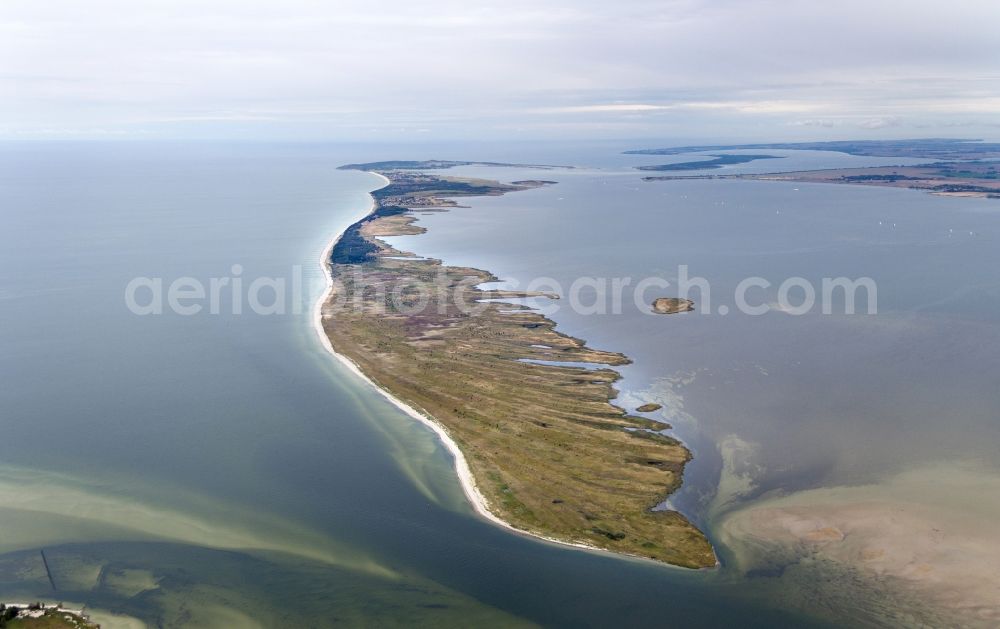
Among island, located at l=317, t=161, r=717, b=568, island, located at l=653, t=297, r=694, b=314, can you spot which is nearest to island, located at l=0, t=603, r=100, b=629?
island, located at l=317, t=161, r=717, b=568

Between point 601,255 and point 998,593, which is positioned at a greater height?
point 601,255

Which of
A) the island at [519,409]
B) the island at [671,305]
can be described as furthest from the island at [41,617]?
the island at [671,305]

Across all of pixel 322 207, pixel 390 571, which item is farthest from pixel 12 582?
pixel 322 207

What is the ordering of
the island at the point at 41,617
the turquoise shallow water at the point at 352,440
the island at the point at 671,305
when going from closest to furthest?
the island at the point at 41,617, the turquoise shallow water at the point at 352,440, the island at the point at 671,305

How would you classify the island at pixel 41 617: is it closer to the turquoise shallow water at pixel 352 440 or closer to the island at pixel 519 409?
the turquoise shallow water at pixel 352 440

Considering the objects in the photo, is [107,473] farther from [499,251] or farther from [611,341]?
[499,251]

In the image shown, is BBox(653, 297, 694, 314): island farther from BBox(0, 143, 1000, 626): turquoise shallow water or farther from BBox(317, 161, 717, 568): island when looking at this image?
BBox(317, 161, 717, 568): island
